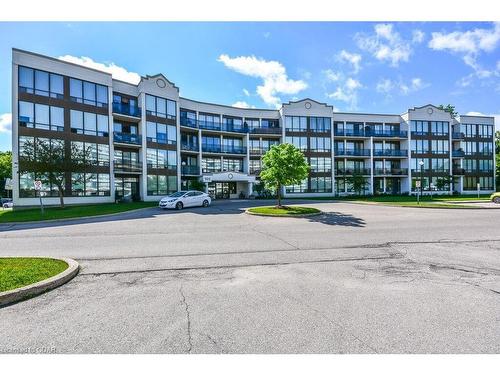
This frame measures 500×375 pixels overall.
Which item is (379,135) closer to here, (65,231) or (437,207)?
(437,207)

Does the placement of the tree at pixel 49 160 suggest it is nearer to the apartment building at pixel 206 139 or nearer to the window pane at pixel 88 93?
the apartment building at pixel 206 139

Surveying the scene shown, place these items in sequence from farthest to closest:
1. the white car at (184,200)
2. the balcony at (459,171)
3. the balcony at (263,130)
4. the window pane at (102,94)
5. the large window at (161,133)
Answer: the balcony at (459,171) → the balcony at (263,130) → the large window at (161,133) → the window pane at (102,94) → the white car at (184,200)

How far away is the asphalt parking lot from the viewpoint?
3332 mm

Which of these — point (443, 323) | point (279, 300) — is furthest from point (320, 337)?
point (443, 323)

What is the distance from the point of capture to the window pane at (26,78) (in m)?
25.7

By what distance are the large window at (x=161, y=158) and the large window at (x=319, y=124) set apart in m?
23.6

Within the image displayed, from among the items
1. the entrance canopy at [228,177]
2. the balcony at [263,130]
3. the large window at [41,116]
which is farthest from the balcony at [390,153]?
the large window at [41,116]

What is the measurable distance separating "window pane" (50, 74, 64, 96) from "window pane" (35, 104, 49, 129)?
1.99 meters

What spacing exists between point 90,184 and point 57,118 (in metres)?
7.57

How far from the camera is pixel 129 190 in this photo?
3353 centimetres

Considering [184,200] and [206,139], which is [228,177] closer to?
[206,139]

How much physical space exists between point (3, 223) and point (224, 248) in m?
15.5

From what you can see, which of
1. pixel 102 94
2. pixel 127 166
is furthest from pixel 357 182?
pixel 102 94

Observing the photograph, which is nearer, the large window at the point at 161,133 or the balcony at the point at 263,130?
the large window at the point at 161,133
